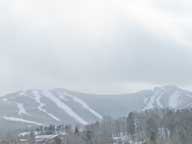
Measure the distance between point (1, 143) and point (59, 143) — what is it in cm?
3257

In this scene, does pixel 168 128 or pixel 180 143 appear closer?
pixel 180 143

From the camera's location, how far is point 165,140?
172375 millimetres

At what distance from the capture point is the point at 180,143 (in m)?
166

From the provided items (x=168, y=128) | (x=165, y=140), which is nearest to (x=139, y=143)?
(x=168, y=128)

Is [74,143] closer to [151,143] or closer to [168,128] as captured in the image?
[168,128]

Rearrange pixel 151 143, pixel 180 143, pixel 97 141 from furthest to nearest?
1. pixel 97 141
2. pixel 180 143
3. pixel 151 143

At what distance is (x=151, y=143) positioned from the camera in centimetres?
14938

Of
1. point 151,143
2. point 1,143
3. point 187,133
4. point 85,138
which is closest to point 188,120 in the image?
point 187,133

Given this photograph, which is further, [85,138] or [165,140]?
[85,138]

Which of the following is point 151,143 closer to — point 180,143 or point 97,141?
point 180,143

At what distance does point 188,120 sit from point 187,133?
22.4 meters

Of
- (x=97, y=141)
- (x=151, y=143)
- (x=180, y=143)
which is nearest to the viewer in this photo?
(x=151, y=143)

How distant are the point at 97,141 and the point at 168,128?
26.7m

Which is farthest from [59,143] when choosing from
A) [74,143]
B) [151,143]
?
[151,143]
